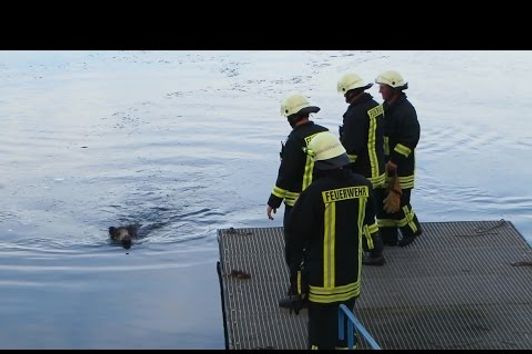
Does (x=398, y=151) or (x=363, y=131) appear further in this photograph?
(x=398, y=151)

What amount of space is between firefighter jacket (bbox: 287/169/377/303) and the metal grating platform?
2.53 feet

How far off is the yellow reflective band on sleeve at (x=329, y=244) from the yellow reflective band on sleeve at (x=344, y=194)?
1.4 inches

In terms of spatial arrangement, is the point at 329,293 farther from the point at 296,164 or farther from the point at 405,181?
the point at 405,181

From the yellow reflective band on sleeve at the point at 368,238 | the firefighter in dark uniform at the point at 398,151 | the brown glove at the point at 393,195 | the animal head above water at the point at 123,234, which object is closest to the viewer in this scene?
the yellow reflective band on sleeve at the point at 368,238

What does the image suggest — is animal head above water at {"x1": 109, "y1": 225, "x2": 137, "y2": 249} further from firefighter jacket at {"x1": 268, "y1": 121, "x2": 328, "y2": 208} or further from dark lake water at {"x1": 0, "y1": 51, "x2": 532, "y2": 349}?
firefighter jacket at {"x1": 268, "y1": 121, "x2": 328, "y2": 208}

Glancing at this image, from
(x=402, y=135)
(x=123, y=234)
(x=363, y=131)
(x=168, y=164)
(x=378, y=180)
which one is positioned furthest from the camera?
(x=168, y=164)

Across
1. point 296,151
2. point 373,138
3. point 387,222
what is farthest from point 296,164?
point 387,222

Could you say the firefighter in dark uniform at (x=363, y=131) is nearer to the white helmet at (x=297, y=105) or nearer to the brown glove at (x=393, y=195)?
the brown glove at (x=393, y=195)

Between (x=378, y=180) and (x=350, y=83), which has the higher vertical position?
(x=350, y=83)

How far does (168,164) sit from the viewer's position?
10.7 meters

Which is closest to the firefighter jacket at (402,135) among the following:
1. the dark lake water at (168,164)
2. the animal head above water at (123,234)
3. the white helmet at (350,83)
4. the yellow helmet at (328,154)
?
the white helmet at (350,83)

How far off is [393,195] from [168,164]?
4.31 m

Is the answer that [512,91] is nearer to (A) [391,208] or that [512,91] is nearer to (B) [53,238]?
(A) [391,208]

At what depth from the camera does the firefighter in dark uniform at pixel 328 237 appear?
477 centimetres
